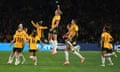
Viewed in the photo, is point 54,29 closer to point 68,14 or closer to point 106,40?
point 106,40

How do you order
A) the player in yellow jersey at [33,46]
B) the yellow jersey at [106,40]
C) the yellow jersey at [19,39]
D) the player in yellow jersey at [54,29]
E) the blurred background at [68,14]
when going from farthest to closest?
the blurred background at [68,14], the player in yellow jersey at [54,29], the yellow jersey at [106,40], the yellow jersey at [19,39], the player in yellow jersey at [33,46]

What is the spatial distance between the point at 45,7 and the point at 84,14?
4406mm

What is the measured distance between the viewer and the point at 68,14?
166 feet

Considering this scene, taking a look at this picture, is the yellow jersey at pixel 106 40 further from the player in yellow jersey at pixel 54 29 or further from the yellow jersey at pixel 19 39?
the player in yellow jersey at pixel 54 29

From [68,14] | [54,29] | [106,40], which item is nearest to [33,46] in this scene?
[106,40]

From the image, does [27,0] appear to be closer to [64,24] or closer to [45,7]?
[45,7]

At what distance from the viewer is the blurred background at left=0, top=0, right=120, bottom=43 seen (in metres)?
47.7

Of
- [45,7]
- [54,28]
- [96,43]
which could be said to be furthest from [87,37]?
[54,28]

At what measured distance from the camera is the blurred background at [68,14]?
4772 centimetres

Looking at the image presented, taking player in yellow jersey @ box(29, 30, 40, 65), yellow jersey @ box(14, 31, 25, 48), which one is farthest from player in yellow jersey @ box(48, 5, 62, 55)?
player in yellow jersey @ box(29, 30, 40, 65)

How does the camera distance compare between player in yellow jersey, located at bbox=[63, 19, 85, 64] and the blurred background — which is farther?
the blurred background

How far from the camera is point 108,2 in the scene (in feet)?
172

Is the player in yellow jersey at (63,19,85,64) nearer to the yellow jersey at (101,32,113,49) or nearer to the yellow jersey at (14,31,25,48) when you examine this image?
the yellow jersey at (101,32,113,49)

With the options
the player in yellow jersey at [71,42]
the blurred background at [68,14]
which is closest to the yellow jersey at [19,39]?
the player in yellow jersey at [71,42]
